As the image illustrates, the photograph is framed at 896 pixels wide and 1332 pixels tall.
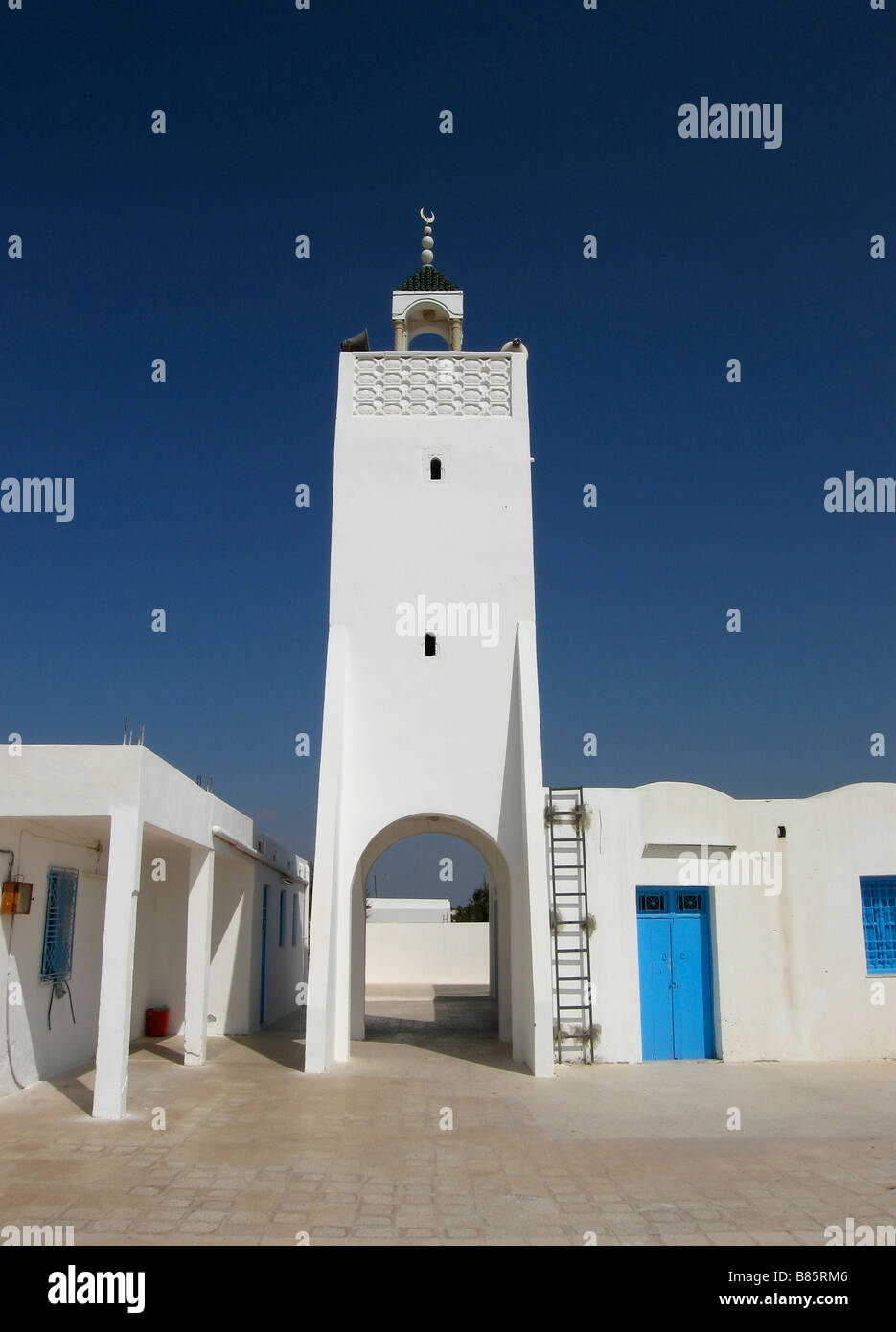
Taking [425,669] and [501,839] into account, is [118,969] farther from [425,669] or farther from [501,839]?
[425,669]

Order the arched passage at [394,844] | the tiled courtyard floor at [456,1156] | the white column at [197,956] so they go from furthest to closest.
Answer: the arched passage at [394,844], the white column at [197,956], the tiled courtyard floor at [456,1156]

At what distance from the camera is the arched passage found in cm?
1414

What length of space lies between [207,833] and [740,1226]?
27.4ft

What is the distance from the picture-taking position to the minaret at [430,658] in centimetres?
1248

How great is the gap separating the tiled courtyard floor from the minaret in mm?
1492

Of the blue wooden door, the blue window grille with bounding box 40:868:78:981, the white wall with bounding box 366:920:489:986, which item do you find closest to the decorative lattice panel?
the blue wooden door

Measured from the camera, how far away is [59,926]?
11398mm

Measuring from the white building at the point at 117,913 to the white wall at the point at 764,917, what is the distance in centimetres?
527

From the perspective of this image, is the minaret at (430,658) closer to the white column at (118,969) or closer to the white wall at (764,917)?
the white wall at (764,917)

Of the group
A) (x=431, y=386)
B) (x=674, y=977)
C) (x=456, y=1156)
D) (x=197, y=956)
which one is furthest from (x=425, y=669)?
(x=456, y=1156)

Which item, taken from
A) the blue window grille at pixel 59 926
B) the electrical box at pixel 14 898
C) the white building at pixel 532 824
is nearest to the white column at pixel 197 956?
the blue window grille at pixel 59 926

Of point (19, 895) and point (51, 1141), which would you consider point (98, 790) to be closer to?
point (19, 895)

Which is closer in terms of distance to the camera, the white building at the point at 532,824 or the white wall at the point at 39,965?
the white wall at the point at 39,965

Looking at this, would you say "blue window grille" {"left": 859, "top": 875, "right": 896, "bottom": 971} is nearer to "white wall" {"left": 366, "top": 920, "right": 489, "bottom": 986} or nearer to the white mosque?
the white mosque
